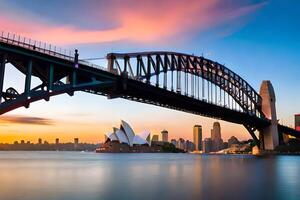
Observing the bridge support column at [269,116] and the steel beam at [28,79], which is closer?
the steel beam at [28,79]

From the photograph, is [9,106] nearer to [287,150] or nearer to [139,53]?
[139,53]

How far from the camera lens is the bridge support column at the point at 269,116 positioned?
126000 millimetres

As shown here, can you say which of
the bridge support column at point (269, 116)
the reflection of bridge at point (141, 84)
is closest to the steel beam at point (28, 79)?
the reflection of bridge at point (141, 84)

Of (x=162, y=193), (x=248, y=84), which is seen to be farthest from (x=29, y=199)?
(x=248, y=84)

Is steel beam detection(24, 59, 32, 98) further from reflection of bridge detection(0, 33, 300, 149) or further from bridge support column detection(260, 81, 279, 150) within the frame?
bridge support column detection(260, 81, 279, 150)

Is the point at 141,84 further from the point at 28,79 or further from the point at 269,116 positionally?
the point at 269,116

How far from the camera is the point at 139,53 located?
68.1m

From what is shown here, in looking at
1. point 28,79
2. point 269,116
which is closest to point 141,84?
point 28,79

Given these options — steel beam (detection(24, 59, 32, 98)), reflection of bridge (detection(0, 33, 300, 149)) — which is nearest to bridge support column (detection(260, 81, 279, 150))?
reflection of bridge (detection(0, 33, 300, 149))

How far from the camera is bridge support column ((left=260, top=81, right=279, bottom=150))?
126000 mm

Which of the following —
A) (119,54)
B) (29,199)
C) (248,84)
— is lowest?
(29,199)

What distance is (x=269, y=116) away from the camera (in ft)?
418

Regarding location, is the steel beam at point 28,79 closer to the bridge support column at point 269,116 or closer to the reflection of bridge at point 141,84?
the reflection of bridge at point 141,84

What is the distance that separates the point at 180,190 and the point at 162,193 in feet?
7.89
